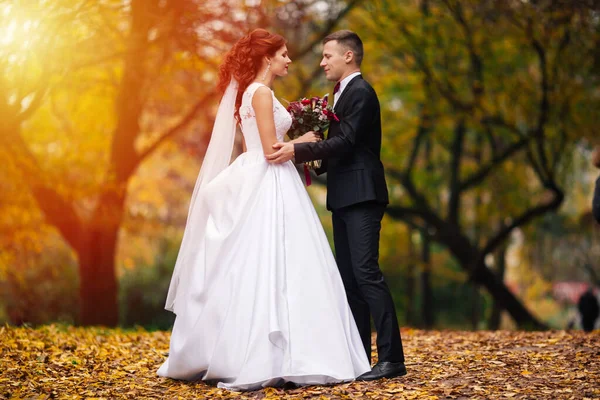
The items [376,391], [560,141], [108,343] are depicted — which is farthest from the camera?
[560,141]

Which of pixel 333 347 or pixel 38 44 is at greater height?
pixel 38 44

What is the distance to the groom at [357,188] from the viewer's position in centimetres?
520

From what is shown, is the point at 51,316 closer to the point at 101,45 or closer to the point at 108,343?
the point at 101,45

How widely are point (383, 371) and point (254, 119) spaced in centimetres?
207

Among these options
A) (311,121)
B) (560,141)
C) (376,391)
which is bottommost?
(376,391)

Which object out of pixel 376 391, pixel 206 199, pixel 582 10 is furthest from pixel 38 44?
pixel 582 10

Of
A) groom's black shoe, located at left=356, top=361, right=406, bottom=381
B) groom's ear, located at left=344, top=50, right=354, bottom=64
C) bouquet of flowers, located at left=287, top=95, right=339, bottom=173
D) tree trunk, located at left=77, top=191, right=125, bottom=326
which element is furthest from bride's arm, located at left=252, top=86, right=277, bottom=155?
tree trunk, located at left=77, top=191, right=125, bottom=326

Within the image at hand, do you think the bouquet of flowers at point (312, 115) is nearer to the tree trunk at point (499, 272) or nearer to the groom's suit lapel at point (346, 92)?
the groom's suit lapel at point (346, 92)

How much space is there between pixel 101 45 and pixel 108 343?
513cm

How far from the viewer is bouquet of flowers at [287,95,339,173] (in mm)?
5414

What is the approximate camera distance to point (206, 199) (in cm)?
554

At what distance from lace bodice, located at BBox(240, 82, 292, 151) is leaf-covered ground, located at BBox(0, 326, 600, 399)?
1.84 m

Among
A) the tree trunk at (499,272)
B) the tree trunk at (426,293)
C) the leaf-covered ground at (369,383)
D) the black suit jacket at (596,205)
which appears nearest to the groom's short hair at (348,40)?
the leaf-covered ground at (369,383)

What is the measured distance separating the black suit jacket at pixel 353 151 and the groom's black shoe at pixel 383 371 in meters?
1.17
